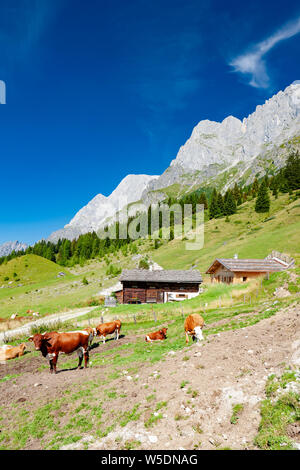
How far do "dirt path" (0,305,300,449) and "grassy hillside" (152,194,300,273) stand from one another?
36.5 metres

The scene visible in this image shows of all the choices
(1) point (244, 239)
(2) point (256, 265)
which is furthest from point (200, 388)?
(1) point (244, 239)

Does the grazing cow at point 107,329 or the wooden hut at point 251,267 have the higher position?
the wooden hut at point 251,267

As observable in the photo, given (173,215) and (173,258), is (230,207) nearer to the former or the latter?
(173,215)

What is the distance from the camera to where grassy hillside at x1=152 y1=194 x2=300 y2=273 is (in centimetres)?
6600

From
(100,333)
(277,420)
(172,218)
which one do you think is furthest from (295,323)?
(172,218)

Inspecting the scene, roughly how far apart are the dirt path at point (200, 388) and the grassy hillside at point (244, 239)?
3650cm

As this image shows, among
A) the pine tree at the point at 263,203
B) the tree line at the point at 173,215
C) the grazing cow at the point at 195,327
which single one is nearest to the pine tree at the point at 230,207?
the tree line at the point at 173,215

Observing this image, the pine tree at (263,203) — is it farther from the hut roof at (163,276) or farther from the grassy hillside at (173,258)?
Answer: the hut roof at (163,276)

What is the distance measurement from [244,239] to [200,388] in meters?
79.7

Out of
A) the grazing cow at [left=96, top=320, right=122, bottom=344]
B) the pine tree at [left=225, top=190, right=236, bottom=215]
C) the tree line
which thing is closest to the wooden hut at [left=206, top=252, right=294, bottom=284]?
the grazing cow at [left=96, top=320, right=122, bottom=344]

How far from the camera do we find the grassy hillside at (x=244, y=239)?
6600 cm

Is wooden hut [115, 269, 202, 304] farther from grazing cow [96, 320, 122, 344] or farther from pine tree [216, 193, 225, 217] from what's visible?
pine tree [216, 193, 225, 217]

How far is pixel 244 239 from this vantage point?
8206cm
